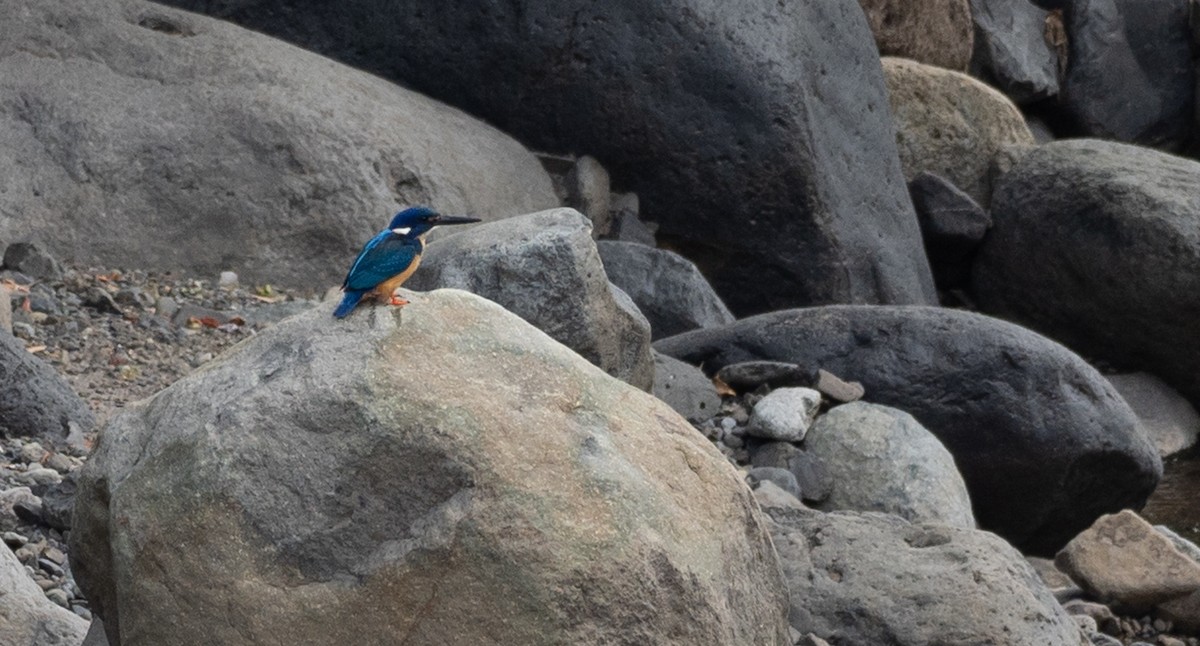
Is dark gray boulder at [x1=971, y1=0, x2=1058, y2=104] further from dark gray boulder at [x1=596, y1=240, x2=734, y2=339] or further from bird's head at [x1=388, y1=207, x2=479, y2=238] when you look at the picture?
bird's head at [x1=388, y1=207, x2=479, y2=238]

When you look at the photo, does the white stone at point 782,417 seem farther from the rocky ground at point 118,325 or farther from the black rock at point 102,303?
the black rock at point 102,303

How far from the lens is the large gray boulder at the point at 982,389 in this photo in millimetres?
9289

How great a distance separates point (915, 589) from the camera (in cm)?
583

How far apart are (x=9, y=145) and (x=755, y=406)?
158 inches

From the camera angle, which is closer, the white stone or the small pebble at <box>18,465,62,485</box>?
the small pebble at <box>18,465,62,485</box>

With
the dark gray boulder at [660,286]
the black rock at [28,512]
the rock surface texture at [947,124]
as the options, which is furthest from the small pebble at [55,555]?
the rock surface texture at [947,124]

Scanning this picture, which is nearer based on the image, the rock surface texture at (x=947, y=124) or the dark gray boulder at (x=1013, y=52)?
the rock surface texture at (x=947, y=124)

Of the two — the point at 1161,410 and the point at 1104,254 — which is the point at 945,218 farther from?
the point at 1161,410

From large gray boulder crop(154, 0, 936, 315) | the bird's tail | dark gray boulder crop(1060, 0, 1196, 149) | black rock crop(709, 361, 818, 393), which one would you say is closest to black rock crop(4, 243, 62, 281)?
large gray boulder crop(154, 0, 936, 315)

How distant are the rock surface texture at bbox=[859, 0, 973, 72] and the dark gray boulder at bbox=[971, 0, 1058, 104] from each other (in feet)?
2.41

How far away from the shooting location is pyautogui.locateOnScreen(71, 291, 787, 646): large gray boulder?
4.05 meters

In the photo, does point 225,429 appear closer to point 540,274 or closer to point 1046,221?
point 540,274

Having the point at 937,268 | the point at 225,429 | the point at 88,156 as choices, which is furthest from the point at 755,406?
the point at 937,268

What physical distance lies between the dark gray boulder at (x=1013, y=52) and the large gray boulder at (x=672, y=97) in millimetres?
4931
